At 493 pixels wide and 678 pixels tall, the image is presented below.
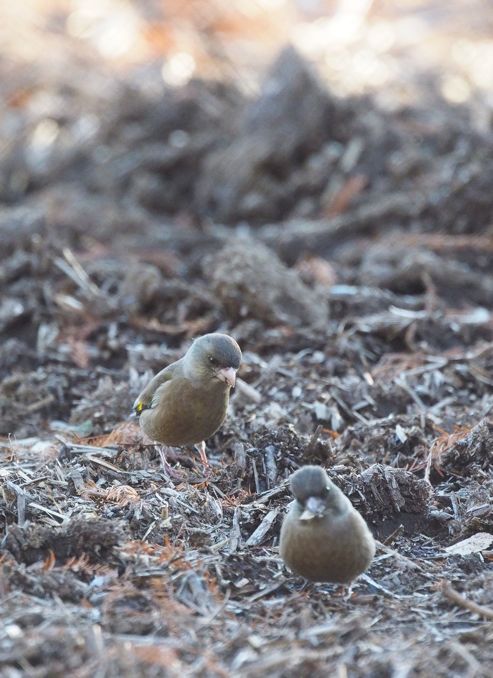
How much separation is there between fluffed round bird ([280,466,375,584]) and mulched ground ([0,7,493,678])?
0.14 m

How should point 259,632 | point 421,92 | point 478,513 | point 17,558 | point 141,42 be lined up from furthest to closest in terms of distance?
point 141,42 → point 421,92 → point 478,513 → point 17,558 → point 259,632

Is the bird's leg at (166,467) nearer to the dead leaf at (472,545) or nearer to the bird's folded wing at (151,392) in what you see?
the bird's folded wing at (151,392)

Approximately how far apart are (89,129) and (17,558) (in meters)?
8.64

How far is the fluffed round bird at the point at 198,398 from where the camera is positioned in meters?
5.61

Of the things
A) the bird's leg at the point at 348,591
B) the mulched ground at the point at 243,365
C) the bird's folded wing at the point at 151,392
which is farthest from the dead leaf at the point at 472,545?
the bird's folded wing at the point at 151,392

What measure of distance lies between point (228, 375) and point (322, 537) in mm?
1411

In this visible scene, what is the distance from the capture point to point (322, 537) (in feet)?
14.2

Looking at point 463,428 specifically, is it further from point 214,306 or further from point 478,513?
point 214,306

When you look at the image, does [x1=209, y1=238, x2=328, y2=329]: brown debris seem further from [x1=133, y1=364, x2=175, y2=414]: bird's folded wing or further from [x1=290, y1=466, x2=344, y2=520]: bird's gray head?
[x1=290, y1=466, x2=344, y2=520]: bird's gray head

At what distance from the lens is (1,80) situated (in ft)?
46.0

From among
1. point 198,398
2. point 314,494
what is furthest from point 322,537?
point 198,398

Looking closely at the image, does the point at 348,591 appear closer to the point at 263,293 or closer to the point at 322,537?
the point at 322,537

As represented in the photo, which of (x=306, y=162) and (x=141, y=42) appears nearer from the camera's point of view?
(x=306, y=162)

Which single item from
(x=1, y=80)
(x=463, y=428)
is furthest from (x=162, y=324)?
(x=1, y=80)
